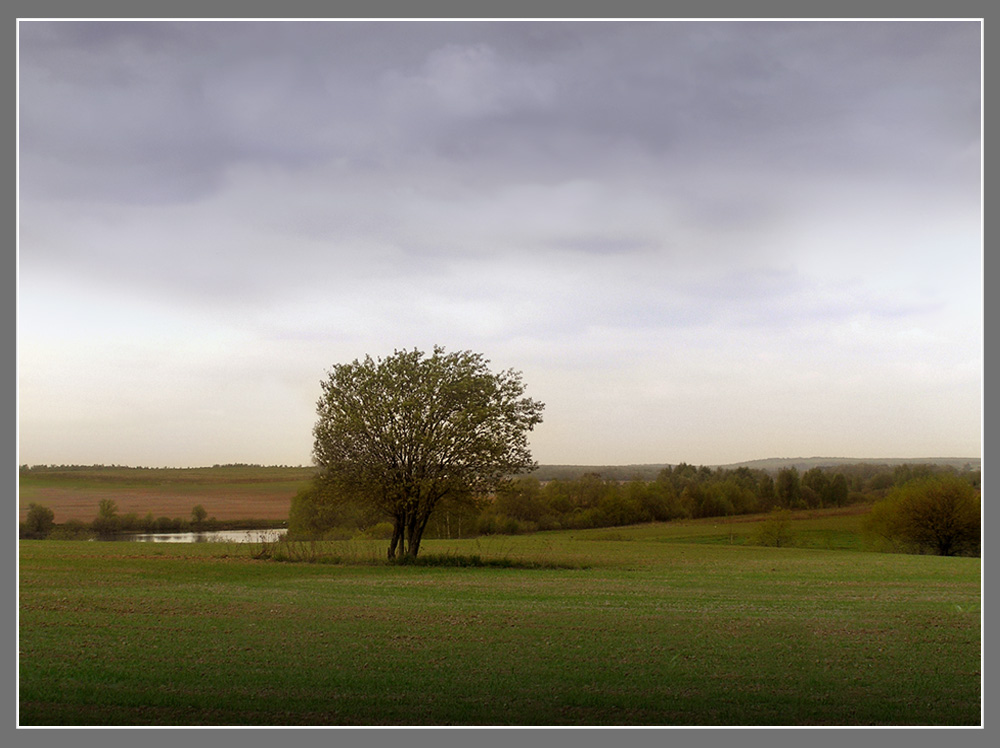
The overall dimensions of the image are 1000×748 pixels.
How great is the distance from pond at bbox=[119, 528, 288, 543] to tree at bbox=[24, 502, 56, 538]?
3342mm

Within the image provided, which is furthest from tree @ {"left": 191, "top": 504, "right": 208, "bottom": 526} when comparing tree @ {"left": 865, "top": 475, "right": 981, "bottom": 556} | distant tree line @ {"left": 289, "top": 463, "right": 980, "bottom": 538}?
tree @ {"left": 865, "top": 475, "right": 981, "bottom": 556}

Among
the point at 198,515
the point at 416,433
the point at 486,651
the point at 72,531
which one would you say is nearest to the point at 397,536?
the point at 416,433

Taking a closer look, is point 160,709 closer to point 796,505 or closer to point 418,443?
point 418,443

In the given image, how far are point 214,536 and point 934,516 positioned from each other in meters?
42.3

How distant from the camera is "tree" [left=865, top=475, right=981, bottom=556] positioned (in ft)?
142

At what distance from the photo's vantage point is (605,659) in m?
10.3

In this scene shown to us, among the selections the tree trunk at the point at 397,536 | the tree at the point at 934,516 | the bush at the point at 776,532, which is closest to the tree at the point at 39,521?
the tree trunk at the point at 397,536

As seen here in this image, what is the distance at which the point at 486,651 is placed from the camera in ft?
35.0

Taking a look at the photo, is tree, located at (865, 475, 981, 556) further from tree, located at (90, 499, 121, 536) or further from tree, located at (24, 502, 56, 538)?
tree, located at (24, 502, 56, 538)

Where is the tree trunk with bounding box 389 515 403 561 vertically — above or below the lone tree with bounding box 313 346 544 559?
below

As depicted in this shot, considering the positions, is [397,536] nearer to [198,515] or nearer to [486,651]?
[198,515]

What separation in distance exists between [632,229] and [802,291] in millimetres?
4323

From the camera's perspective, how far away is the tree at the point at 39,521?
30.0m

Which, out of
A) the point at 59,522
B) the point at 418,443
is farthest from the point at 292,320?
the point at 59,522
